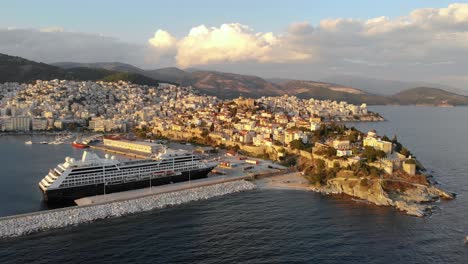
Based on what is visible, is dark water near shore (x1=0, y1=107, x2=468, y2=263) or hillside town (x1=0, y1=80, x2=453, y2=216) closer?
dark water near shore (x1=0, y1=107, x2=468, y2=263)

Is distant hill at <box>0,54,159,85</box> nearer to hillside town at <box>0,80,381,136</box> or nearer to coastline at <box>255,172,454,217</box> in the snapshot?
hillside town at <box>0,80,381,136</box>

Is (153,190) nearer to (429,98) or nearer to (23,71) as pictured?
(23,71)

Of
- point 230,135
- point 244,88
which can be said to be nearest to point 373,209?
point 230,135

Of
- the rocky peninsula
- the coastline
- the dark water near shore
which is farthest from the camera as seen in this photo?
the rocky peninsula

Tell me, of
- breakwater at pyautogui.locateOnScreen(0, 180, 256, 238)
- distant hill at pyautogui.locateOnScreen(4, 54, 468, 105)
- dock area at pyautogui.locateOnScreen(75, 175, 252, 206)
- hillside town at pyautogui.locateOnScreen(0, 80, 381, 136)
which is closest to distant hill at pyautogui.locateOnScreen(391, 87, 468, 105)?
distant hill at pyautogui.locateOnScreen(4, 54, 468, 105)

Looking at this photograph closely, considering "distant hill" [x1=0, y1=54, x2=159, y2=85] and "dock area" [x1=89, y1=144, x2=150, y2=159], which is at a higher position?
"distant hill" [x1=0, y1=54, x2=159, y2=85]

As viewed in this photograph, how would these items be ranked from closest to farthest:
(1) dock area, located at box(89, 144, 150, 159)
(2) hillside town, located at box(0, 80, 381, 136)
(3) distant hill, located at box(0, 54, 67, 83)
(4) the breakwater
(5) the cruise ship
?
(4) the breakwater → (5) the cruise ship → (1) dock area, located at box(89, 144, 150, 159) → (2) hillside town, located at box(0, 80, 381, 136) → (3) distant hill, located at box(0, 54, 67, 83)

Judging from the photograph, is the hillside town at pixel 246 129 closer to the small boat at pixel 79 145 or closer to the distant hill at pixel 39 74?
the small boat at pixel 79 145
